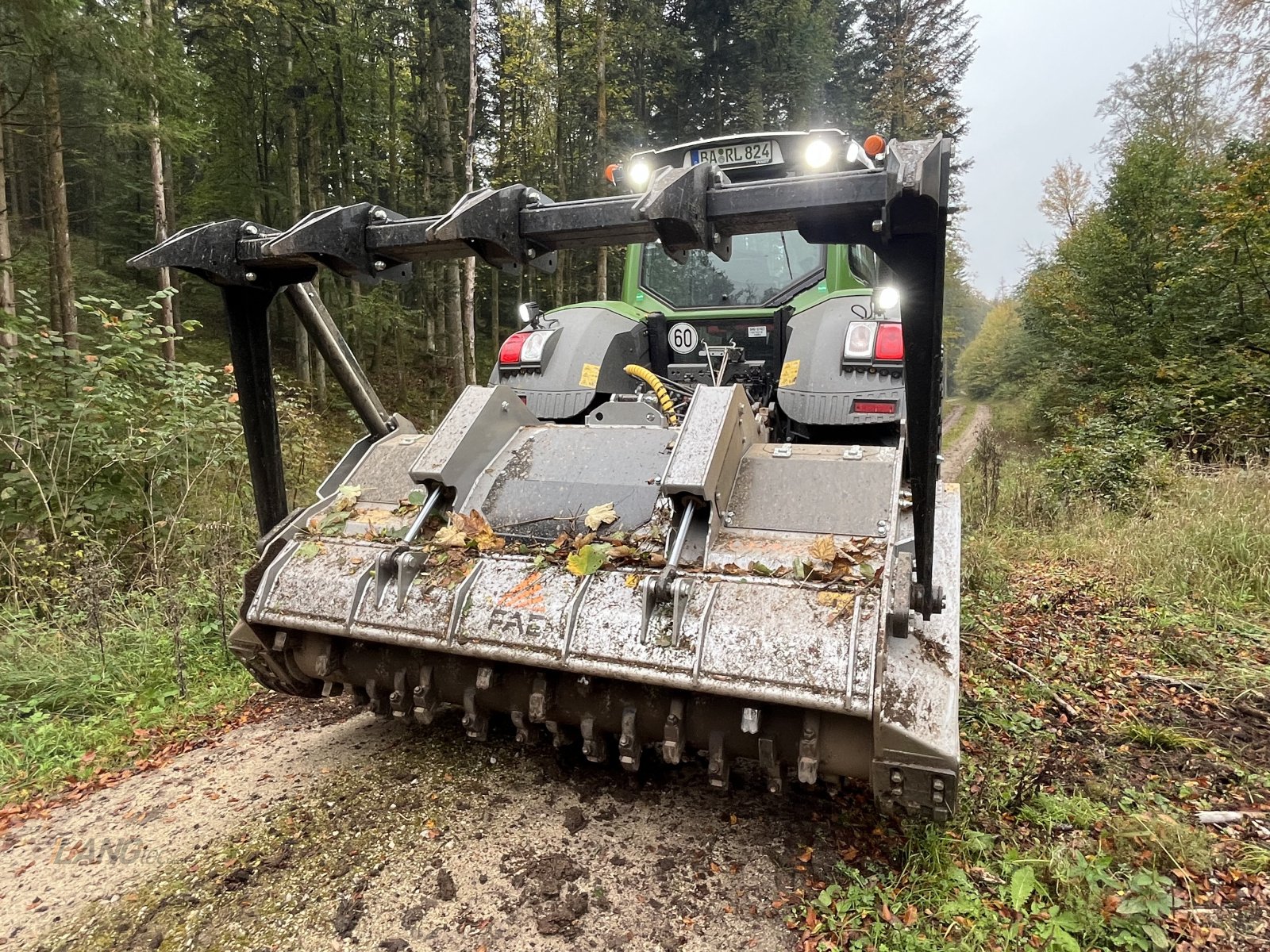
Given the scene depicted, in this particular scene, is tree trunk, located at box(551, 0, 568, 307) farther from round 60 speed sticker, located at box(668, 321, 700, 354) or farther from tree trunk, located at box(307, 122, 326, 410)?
round 60 speed sticker, located at box(668, 321, 700, 354)

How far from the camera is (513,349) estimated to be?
4.39 m

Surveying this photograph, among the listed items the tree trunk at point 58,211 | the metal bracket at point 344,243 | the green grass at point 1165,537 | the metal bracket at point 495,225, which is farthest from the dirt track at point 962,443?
the tree trunk at point 58,211

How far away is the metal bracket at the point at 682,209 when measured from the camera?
1.62 meters

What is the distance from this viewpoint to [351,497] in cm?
299

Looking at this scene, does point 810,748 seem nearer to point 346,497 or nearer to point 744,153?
point 346,497

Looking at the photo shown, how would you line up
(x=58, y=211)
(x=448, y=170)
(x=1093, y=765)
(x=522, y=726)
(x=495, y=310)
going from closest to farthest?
(x=522, y=726) → (x=1093, y=765) → (x=58, y=211) → (x=448, y=170) → (x=495, y=310)

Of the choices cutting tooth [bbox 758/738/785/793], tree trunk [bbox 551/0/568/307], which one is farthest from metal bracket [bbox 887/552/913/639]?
tree trunk [bbox 551/0/568/307]

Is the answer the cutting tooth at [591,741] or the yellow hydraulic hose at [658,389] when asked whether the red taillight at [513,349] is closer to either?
the yellow hydraulic hose at [658,389]

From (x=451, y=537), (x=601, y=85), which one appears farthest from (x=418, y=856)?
(x=601, y=85)

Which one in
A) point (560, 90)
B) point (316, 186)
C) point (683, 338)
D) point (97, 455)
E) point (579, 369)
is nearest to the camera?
point (579, 369)

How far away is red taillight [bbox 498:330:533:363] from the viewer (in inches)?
171

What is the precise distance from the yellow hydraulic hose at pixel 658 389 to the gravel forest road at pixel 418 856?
1736mm

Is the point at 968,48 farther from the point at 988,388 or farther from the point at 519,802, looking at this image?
the point at 519,802

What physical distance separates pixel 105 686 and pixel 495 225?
358 centimetres
